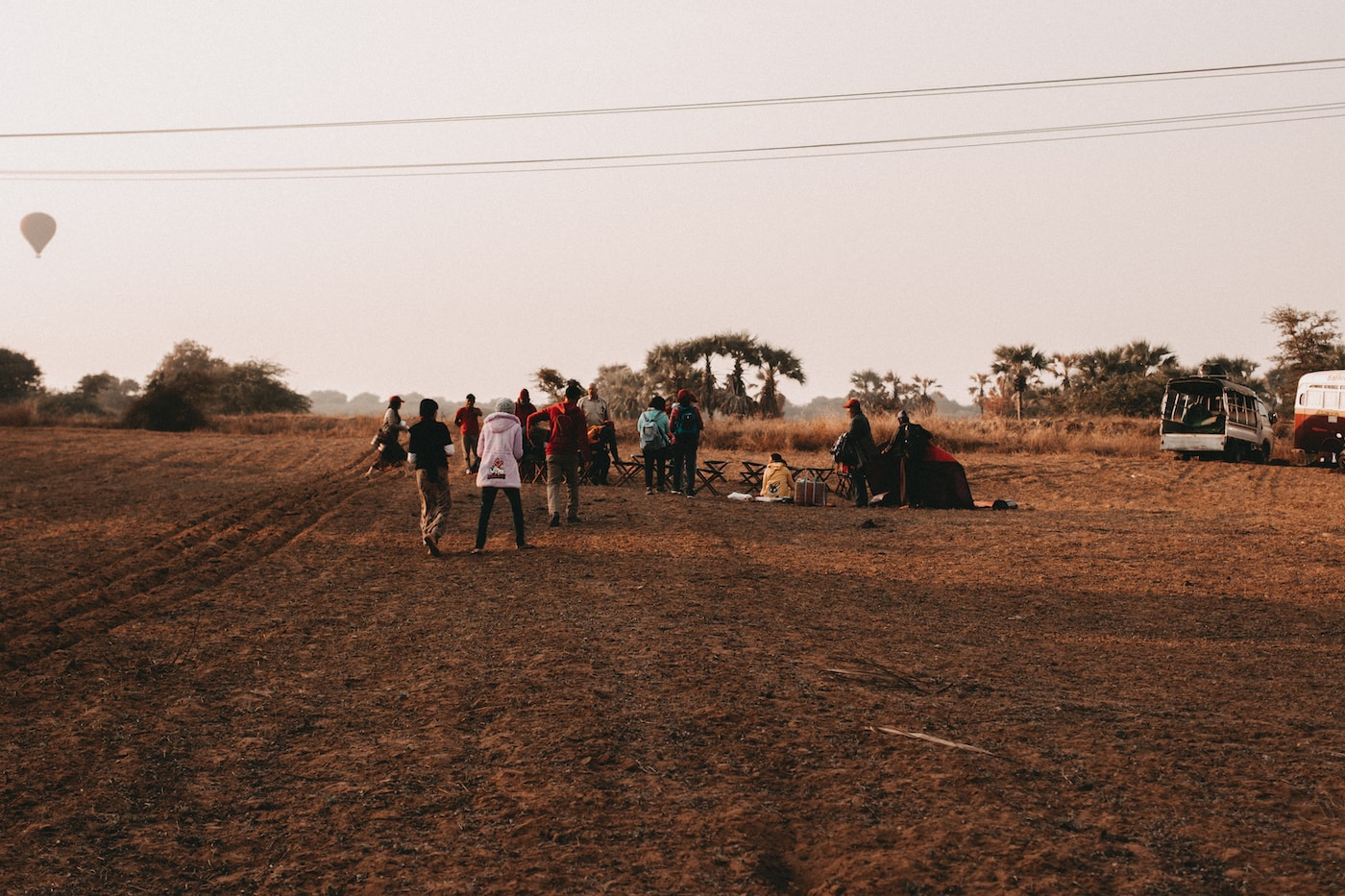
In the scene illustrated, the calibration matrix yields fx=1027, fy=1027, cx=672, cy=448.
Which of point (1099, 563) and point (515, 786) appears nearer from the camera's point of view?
point (515, 786)

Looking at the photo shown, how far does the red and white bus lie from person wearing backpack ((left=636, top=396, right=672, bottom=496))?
71.1 feet

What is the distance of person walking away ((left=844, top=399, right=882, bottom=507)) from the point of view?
18.3m

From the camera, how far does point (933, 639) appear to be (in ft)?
27.8

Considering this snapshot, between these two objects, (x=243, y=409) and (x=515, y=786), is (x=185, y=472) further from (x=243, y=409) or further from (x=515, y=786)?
(x=243, y=409)

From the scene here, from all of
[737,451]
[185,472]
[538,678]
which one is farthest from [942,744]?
[737,451]

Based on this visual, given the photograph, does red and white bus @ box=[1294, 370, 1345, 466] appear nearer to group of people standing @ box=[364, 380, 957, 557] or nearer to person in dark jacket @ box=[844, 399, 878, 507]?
group of people standing @ box=[364, 380, 957, 557]

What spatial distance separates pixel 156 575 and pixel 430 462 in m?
3.24

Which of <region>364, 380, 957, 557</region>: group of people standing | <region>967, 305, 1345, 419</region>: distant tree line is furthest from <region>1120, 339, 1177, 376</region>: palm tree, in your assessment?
<region>364, 380, 957, 557</region>: group of people standing

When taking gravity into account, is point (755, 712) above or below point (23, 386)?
below

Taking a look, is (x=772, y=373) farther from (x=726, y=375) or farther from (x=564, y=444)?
(x=564, y=444)

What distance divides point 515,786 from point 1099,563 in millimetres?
9613

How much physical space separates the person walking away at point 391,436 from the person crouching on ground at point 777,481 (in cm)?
745

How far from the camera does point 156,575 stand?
11.2 metres

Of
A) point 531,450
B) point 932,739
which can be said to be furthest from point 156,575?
point 531,450
